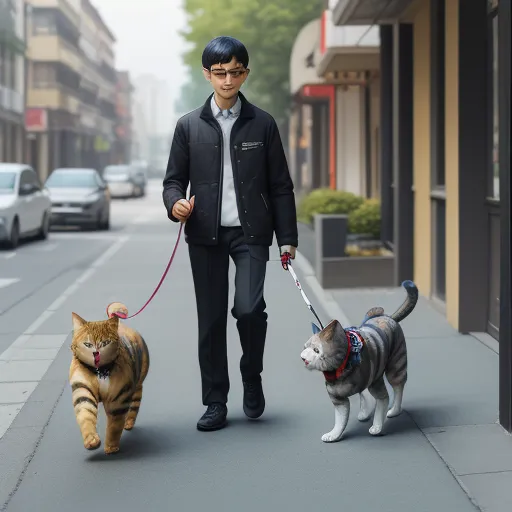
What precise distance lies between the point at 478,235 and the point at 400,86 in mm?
4861

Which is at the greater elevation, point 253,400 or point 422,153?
point 422,153

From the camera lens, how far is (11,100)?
206 ft

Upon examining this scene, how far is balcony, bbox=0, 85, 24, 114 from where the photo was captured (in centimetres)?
5976

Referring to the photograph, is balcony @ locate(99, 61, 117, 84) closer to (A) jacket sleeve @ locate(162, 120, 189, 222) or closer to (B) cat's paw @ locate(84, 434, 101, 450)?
(A) jacket sleeve @ locate(162, 120, 189, 222)

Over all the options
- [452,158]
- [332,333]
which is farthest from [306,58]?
[332,333]

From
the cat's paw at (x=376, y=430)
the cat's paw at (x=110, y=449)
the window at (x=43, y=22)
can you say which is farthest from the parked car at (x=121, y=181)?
the cat's paw at (x=110, y=449)

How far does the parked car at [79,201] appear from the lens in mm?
27797

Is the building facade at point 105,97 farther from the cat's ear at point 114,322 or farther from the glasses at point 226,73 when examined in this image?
the cat's ear at point 114,322

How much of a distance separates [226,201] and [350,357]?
3.59 feet

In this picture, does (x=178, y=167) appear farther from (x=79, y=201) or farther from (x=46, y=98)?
(x=46, y=98)

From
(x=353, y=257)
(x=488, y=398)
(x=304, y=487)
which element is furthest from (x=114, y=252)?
(x=304, y=487)

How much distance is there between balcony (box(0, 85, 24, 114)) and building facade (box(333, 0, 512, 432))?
46.5m

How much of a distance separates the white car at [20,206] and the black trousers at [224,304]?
49.1 ft

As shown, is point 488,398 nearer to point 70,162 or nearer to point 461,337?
point 461,337
